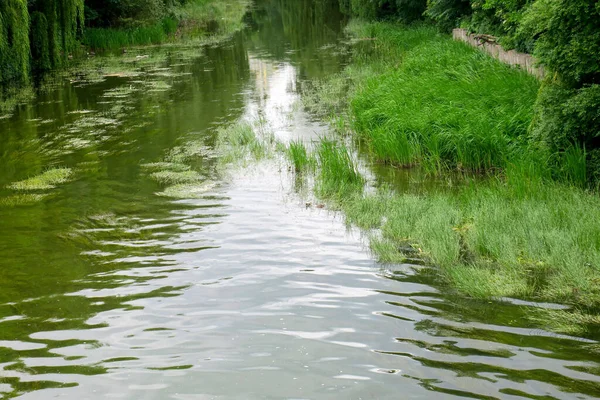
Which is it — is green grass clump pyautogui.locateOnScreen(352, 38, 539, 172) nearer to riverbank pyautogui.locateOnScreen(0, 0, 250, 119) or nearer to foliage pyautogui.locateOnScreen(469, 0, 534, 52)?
foliage pyautogui.locateOnScreen(469, 0, 534, 52)

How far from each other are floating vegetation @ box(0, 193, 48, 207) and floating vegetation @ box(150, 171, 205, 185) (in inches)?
73.1

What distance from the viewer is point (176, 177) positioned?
1169cm

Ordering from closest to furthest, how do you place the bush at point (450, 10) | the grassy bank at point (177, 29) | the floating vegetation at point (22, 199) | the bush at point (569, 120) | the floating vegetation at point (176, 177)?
the bush at point (569, 120) → the floating vegetation at point (22, 199) → the floating vegetation at point (176, 177) → the bush at point (450, 10) → the grassy bank at point (177, 29)

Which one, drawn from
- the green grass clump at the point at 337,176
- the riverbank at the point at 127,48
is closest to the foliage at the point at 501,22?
the green grass clump at the point at 337,176

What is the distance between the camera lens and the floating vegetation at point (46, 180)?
11.5 m

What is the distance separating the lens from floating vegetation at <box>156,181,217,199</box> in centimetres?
1070

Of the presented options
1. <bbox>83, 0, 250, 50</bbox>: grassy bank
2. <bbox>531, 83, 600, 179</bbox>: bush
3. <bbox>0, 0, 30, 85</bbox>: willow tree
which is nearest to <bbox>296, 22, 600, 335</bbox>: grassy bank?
<bbox>531, 83, 600, 179</bbox>: bush

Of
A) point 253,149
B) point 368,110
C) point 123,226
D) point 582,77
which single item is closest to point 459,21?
point 368,110

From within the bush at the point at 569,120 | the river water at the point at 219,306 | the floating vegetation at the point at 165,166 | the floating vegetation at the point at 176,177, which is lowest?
the river water at the point at 219,306

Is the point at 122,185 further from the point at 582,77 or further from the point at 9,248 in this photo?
the point at 582,77

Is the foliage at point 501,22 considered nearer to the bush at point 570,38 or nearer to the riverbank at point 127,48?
the bush at point 570,38

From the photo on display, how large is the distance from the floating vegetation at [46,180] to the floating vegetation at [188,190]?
2.14 m

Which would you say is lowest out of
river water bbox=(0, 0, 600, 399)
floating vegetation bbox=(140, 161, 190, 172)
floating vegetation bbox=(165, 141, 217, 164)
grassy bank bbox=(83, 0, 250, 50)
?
river water bbox=(0, 0, 600, 399)

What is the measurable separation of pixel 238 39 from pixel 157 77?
40.0ft
